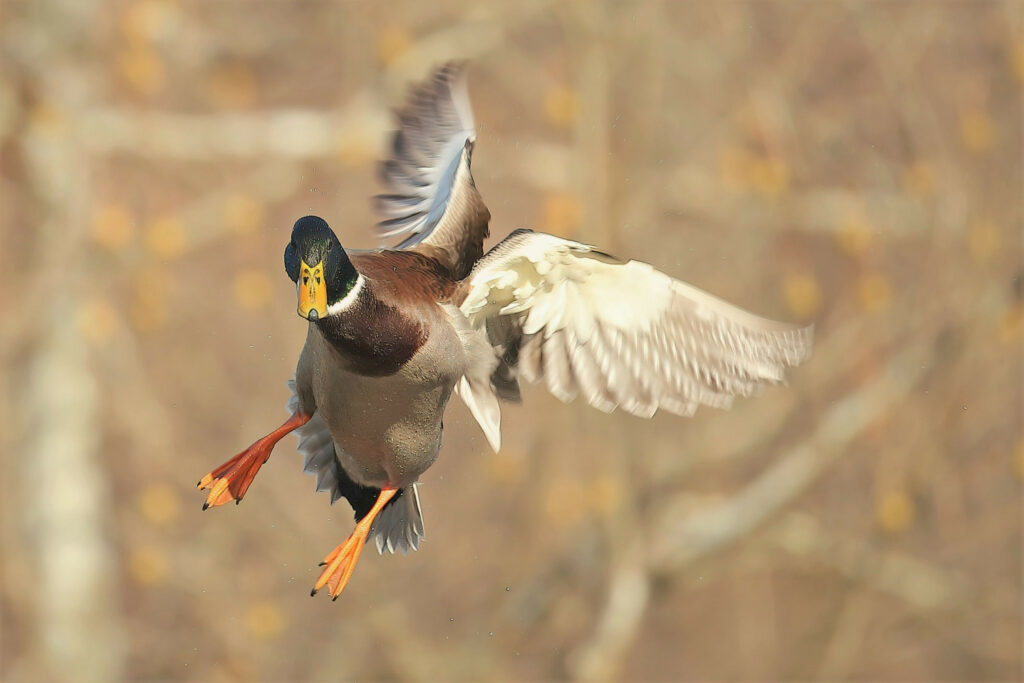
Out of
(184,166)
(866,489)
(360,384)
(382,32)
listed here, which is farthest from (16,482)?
(360,384)

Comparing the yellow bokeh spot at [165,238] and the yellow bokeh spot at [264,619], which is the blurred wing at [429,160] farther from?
the yellow bokeh spot at [264,619]

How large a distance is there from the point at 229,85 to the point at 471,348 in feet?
21.6

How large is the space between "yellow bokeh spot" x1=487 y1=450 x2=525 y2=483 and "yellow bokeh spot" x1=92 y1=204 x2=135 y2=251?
111 inches

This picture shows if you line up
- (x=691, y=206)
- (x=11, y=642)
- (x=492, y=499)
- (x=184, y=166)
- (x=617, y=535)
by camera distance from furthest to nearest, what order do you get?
(x=11, y=642) < (x=184, y=166) < (x=492, y=499) < (x=691, y=206) < (x=617, y=535)

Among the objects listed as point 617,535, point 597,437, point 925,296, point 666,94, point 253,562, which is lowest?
point 253,562

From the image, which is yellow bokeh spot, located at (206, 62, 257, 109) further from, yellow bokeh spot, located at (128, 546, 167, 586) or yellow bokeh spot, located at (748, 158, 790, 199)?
yellow bokeh spot, located at (748, 158, 790, 199)

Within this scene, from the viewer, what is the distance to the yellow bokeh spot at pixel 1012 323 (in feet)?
23.6

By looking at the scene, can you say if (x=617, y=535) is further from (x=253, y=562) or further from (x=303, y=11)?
(x=303, y=11)

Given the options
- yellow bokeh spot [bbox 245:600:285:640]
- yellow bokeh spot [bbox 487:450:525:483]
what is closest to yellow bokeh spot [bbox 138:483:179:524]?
yellow bokeh spot [bbox 245:600:285:640]

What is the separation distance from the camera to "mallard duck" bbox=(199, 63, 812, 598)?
9.76ft

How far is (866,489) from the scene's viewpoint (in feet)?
27.7

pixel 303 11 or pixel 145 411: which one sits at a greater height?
pixel 303 11

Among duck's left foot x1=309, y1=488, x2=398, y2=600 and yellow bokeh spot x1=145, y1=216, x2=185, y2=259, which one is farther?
yellow bokeh spot x1=145, y1=216, x2=185, y2=259

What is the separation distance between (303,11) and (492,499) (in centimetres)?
389
